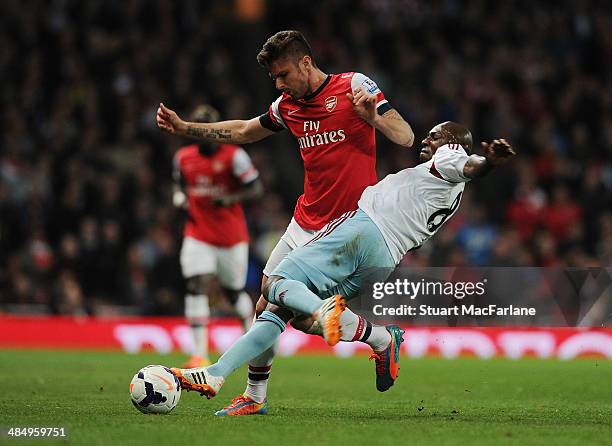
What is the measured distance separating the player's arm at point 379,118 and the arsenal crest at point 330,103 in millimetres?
241

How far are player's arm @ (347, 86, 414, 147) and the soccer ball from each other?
2.00 meters

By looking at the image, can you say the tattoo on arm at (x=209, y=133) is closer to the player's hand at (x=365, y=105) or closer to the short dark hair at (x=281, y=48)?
the short dark hair at (x=281, y=48)

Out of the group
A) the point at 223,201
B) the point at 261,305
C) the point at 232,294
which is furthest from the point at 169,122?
the point at 232,294

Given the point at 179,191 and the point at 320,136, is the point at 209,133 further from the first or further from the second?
the point at 179,191

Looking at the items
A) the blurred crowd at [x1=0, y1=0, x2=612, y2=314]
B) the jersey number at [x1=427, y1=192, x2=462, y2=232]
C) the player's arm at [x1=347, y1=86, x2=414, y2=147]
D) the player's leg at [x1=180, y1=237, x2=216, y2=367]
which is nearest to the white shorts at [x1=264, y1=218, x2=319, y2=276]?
the jersey number at [x1=427, y1=192, x2=462, y2=232]

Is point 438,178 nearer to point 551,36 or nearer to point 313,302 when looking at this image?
point 313,302

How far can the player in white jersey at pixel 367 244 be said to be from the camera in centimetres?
652

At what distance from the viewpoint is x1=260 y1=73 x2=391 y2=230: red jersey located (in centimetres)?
717

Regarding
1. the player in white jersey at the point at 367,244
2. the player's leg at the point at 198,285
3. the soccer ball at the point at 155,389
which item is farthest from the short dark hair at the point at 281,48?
the player's leg at the point at 198,285

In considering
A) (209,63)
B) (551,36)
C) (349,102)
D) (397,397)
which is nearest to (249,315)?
(397,397)

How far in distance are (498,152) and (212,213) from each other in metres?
5.95

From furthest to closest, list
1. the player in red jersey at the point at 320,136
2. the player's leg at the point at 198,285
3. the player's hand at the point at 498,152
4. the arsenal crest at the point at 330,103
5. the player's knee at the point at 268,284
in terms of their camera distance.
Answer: the player's leg at the point at 198,285 → the arsenal crest at the point at 330,103 → the player in red jersey at the point at 320,136 → the player's knee at the point at 268,284 → the player's hand at the point at 498,152

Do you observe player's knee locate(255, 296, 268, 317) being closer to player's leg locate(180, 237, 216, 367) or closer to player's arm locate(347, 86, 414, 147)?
player's arm locate(347, 86, 414, 147)

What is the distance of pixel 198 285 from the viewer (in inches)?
457
